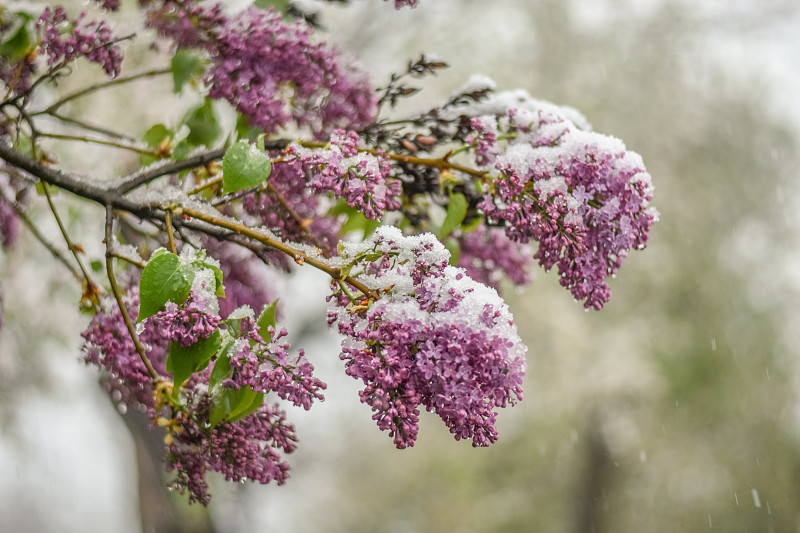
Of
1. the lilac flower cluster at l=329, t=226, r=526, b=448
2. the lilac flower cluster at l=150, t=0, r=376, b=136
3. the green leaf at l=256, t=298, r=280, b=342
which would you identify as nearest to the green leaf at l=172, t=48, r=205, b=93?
the lilac flower cluster at l=150, t=0, r=376, b=136

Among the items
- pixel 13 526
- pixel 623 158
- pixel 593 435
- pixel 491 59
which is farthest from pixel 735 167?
pixel 13 526

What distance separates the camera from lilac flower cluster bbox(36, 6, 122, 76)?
70.1 inches

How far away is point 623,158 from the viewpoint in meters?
1.45

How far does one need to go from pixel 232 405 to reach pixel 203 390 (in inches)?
5.1

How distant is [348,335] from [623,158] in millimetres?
690

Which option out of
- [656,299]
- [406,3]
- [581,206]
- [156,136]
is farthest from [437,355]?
[656,299]

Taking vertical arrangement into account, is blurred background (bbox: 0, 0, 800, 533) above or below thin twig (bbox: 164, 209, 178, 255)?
above

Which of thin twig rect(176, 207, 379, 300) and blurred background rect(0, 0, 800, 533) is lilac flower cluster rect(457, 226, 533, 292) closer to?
thin twig rect(176, 207, 379, 300)

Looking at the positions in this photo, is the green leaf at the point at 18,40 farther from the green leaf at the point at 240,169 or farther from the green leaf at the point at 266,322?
the green leaf at the point at 266,322

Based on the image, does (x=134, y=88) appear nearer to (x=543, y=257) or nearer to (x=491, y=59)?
(x=491, y=59)

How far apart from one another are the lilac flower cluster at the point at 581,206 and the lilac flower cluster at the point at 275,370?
507mm

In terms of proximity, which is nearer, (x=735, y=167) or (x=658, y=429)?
(x=735, y=167)

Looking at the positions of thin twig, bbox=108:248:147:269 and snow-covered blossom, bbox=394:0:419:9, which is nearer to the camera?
thin twig, bbox=108:248:147:269

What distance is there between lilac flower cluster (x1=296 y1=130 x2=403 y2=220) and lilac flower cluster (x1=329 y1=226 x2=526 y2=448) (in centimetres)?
25
